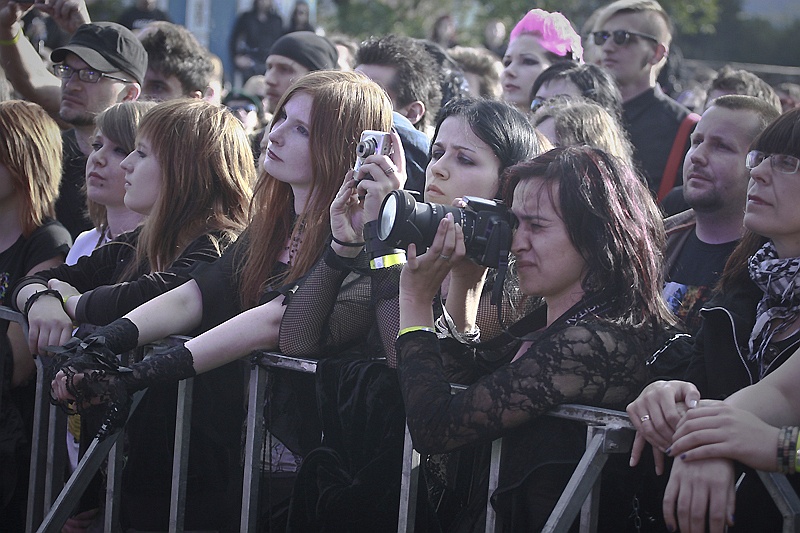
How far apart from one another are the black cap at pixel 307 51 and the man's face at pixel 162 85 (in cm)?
57

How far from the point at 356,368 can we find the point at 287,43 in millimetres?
3421

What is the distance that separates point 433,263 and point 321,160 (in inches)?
36.2

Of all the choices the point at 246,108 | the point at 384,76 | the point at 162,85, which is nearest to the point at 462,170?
the point at 384,76

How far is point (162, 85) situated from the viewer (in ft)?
19.2

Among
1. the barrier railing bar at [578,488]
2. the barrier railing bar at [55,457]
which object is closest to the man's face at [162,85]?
the barrier railing bar at [55,457]

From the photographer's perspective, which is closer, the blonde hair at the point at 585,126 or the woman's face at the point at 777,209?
the woman's face at the point at 777,209

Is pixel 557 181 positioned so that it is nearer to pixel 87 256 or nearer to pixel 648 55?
pixel 87 256

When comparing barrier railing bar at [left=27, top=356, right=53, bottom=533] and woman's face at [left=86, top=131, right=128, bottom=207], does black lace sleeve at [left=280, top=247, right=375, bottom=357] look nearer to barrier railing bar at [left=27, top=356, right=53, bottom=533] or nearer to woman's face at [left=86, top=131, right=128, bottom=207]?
barrier railing bar at [left=27, top=356, right=53, bottom=533]

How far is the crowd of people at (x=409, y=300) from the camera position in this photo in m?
2.38

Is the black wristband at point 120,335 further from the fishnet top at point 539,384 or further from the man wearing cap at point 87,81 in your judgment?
the man wearing cap at point 87,81

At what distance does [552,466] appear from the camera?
2.38m

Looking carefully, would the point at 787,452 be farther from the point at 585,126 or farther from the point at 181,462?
the point at 585,126

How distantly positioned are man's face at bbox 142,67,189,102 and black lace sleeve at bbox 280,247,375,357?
10.2 ft

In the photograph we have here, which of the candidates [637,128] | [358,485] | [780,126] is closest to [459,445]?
[358,485]
